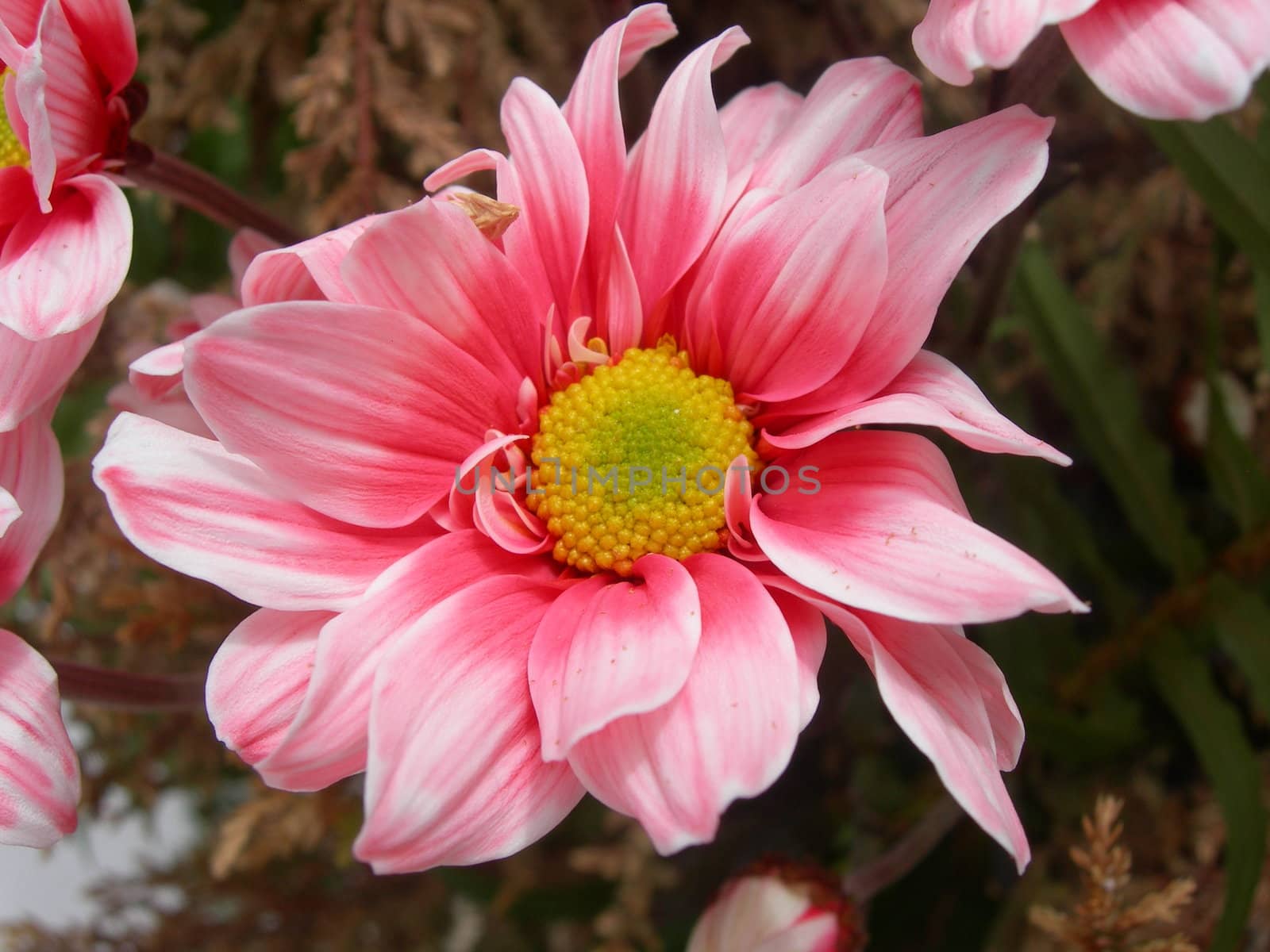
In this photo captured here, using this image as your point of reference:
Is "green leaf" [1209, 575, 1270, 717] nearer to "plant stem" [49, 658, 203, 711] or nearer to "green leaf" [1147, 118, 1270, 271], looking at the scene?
"green leaf" [1147, 118, 1270, 271]

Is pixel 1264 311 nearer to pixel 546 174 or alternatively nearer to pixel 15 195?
pixel 546 174

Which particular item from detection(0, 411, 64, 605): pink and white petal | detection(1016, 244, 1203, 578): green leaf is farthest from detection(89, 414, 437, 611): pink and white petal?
detection(1016, 244, 1203, 578): green leaf

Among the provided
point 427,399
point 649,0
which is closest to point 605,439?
point 427,399

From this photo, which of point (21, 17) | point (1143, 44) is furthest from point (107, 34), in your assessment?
point (1143, 44)

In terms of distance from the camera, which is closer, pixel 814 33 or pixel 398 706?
pixel 398 706

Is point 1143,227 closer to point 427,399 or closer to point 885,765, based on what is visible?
point 885,765

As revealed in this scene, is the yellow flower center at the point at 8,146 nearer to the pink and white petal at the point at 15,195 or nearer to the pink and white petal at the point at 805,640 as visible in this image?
the pink and white petal at the point at 15,195
